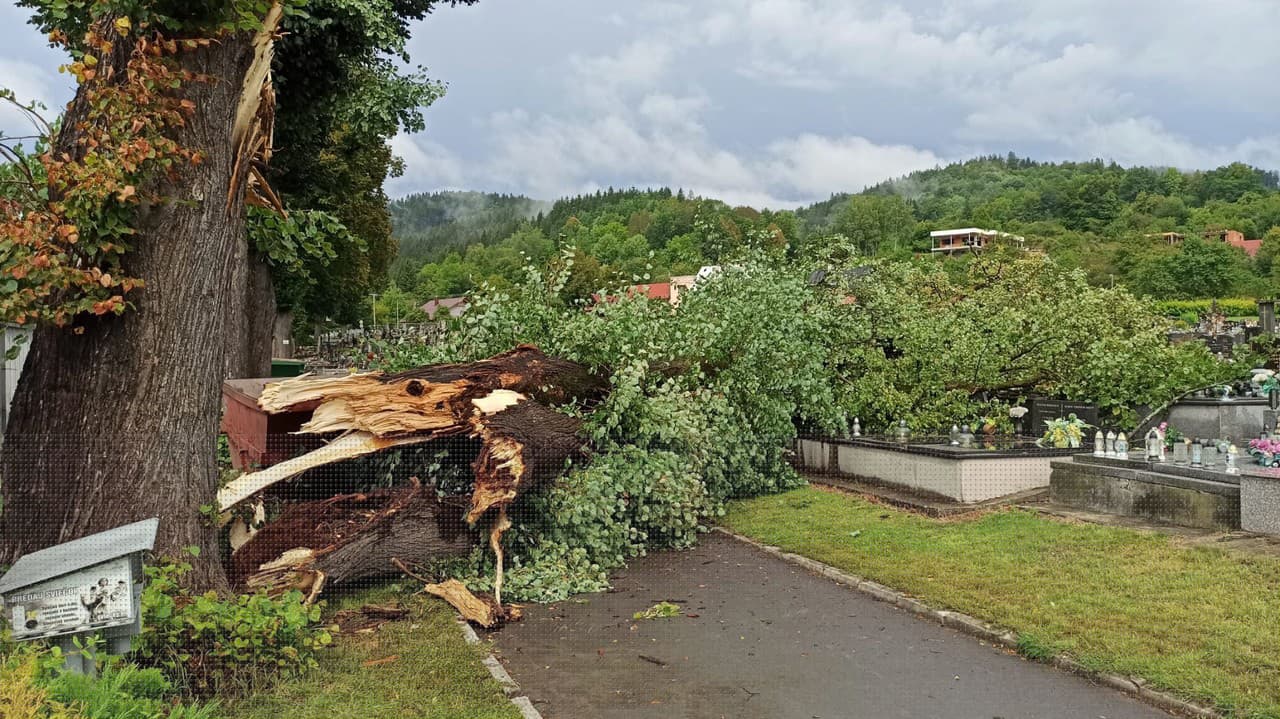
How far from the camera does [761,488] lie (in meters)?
11.6

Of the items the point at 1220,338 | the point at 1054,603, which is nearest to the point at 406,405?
the point at 1054,603

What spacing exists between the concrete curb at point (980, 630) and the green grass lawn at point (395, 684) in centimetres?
295

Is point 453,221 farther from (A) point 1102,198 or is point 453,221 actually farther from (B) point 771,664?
(B) point 771,664

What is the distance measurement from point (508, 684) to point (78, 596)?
2.10m

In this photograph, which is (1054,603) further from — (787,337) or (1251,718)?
(787,337)

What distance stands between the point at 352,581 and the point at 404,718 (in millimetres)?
2495

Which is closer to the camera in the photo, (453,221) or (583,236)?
(583,236)

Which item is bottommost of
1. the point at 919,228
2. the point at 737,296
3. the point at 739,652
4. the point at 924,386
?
the point at 739,652

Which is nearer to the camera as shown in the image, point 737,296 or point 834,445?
point 737,296

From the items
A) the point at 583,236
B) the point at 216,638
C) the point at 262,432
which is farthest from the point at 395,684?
the point at 583,236

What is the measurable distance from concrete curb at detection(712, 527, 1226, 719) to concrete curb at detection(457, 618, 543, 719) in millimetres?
2833

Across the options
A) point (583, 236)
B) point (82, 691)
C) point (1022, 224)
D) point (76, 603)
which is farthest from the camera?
point (1022, 224)

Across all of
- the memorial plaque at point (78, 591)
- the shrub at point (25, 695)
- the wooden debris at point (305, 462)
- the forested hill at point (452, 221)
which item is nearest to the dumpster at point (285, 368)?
the wooden debris at point (305, 462)

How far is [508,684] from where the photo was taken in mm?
5016
